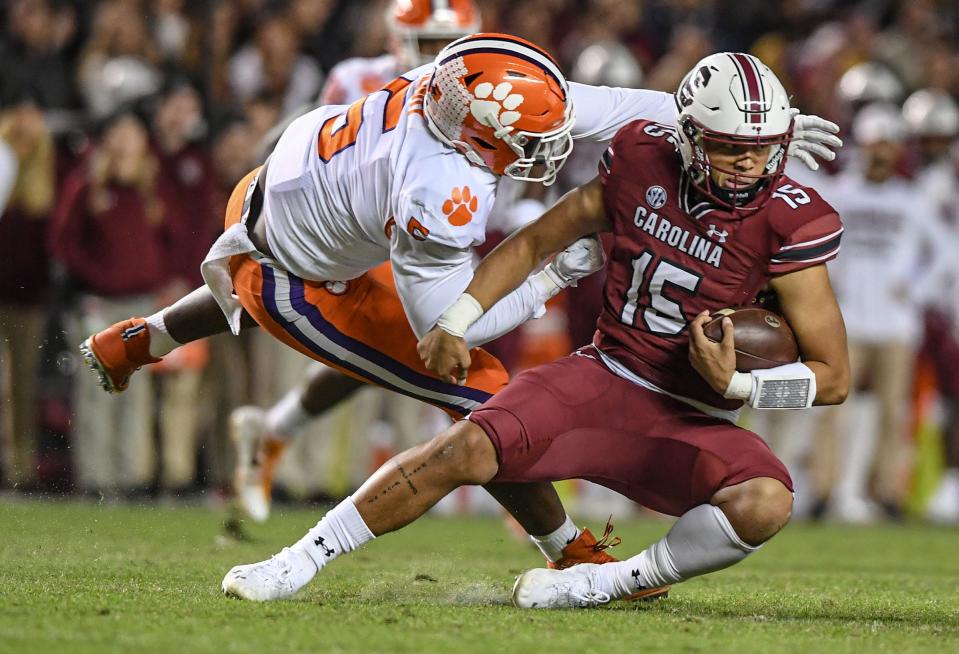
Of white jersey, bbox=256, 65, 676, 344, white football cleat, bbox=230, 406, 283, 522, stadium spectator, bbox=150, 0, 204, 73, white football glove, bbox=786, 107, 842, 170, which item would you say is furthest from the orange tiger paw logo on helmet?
stadium spectator, bbox=150, 0, 204, 73

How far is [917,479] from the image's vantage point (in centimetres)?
966

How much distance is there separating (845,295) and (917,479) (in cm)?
154

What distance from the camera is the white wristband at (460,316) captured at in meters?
4.04

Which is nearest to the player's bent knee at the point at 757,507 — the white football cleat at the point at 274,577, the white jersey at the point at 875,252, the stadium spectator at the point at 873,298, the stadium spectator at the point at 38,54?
the white football cleat at the point at 274,577

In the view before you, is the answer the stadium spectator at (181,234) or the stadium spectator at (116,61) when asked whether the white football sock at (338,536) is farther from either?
the stadium spectator at (116,61)

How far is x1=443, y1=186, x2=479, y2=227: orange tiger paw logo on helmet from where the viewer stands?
4004 millimetres

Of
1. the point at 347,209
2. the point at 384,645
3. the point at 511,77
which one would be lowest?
the point at 384,645

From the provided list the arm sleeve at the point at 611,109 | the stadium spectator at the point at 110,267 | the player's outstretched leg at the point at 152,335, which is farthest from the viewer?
the stadium spectator at the point at 110,267

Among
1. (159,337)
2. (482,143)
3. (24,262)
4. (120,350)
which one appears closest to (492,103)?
(482,143)

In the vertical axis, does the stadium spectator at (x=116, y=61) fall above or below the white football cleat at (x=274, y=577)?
above

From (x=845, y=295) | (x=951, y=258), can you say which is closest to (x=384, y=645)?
(x=845, y=295)

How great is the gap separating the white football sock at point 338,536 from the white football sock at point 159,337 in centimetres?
132

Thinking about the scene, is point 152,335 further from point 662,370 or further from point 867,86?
point 867,86

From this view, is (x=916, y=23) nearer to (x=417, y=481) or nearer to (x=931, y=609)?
(x=931, y=609)
